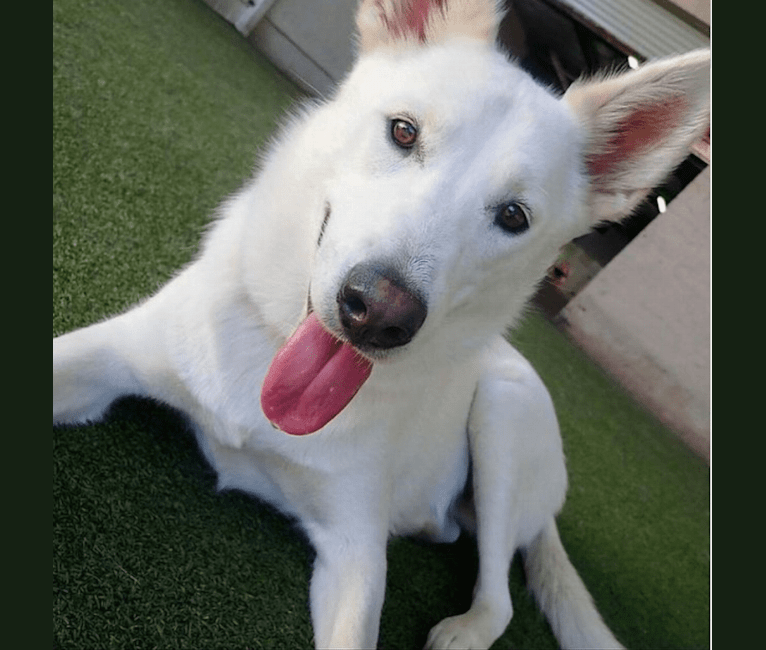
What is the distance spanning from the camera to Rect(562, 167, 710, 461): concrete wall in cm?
489

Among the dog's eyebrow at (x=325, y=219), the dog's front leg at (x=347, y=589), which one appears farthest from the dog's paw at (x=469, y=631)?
the dog's eyebrow at (x=325, y=219)

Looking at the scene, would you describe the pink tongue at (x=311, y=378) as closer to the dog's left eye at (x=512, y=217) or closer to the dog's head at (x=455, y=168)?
the dog's head at (x=455, y=168)

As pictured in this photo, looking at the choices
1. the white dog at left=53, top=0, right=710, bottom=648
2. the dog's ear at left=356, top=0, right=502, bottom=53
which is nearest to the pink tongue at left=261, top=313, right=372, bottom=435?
the white dog at left=53, top=0, right=710, bottom=648

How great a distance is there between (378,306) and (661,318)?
15.0 ft

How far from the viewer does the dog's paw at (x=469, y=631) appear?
1587mm

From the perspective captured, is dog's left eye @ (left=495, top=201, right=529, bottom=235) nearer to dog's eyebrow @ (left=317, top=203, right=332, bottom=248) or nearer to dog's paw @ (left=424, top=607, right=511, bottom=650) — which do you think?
dog's eyebrow @ (left=317, top=203, right=332, bottom=248)

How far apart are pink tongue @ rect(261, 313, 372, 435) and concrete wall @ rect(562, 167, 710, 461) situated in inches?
163

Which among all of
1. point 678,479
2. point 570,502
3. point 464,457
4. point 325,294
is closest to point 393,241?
point 325,294

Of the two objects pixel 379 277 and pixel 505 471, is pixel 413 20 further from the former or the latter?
pixel 505 471

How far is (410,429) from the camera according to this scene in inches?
64.2

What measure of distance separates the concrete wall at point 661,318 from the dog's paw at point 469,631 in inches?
141

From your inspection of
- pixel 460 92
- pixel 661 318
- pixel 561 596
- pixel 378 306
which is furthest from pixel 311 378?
pixel 661 318

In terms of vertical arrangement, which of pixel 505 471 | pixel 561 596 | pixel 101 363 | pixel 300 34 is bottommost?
pixel 101 363

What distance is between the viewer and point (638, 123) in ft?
4.90
